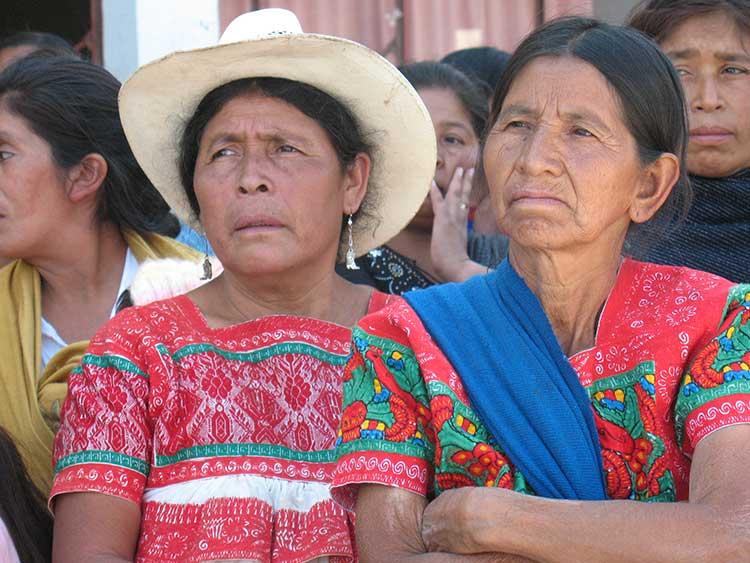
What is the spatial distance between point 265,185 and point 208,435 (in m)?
0.65

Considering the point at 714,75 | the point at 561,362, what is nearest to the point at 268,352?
the point at 561,362

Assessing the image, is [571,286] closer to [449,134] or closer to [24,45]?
[449,134]

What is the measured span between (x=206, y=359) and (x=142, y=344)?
157 mm

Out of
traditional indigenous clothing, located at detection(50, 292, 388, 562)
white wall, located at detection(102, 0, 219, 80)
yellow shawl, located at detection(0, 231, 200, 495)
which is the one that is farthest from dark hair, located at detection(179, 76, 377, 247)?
white wall, located at detection(102, 0, 219, 80)

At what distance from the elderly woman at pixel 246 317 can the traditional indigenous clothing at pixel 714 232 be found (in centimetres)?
80

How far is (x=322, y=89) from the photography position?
341cm

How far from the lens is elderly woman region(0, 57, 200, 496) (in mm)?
3828

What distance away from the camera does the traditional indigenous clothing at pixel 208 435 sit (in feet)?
9.64

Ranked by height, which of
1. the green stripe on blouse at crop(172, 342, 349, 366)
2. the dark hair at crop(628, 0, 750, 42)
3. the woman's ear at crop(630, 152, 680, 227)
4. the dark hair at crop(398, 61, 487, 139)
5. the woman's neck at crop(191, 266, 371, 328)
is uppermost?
the dark hair at crop(398, 61, 487, 139)

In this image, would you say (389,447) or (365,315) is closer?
(389,447)

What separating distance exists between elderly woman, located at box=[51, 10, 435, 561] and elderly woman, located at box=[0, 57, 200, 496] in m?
0.44

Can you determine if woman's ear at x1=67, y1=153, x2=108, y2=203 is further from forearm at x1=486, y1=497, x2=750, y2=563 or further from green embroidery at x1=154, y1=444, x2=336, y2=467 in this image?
forearm at x1=486, y1=497, x2=750, y2=563

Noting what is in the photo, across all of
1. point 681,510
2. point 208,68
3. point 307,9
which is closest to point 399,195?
point 208,68

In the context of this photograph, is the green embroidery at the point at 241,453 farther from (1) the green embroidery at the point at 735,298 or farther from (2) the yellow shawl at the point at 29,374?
(1) the green embroidery at the point at 735,298
